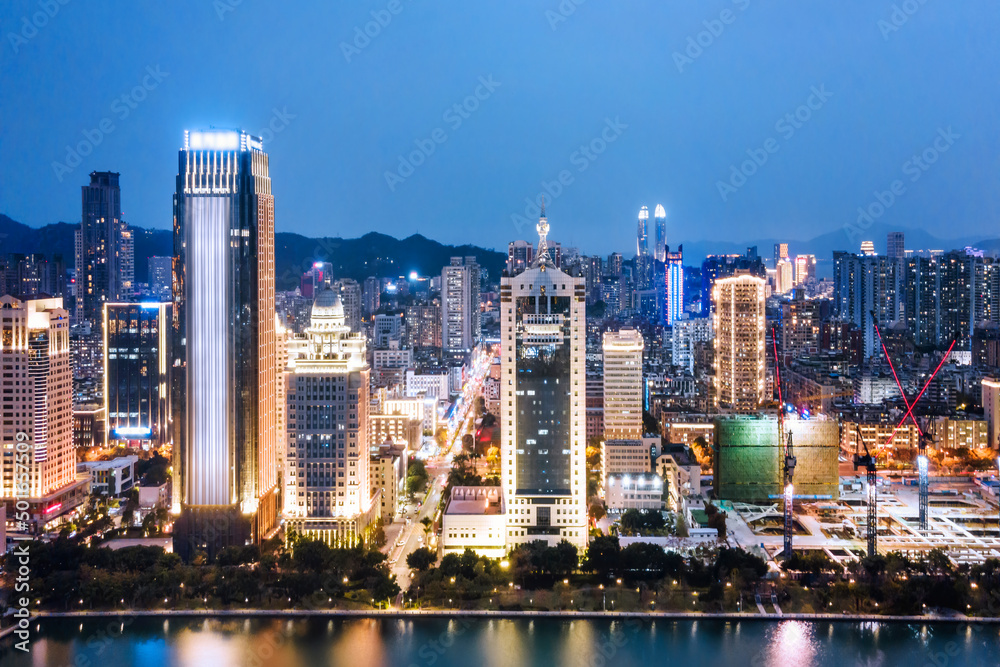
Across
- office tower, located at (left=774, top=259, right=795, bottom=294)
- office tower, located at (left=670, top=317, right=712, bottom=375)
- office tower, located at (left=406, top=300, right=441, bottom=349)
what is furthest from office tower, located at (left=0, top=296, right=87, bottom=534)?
office tower, located at (left=774, top=259, right=795, bottom=294)

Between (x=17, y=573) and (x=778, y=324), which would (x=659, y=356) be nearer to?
(x=778, y=324)

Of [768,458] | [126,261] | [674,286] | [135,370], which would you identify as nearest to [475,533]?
[768,458]

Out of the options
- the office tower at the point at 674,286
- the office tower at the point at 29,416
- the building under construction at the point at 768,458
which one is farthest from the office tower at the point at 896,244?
the office tower at the point at 29,416

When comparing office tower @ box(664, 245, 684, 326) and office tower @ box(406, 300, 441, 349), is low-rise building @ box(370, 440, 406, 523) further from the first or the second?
office tower @ box(664, 245, 684, 326)

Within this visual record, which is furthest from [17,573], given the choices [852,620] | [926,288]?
[926,288]

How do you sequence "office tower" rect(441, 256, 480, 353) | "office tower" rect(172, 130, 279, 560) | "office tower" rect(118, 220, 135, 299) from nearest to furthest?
"office tower" rect(172, 130, 279, 560) → "office tower" rect(118, 220, 135, 299) → "office tower" rect(441, 256, 480, 353)

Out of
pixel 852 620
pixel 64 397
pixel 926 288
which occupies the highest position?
pixel 926 288
